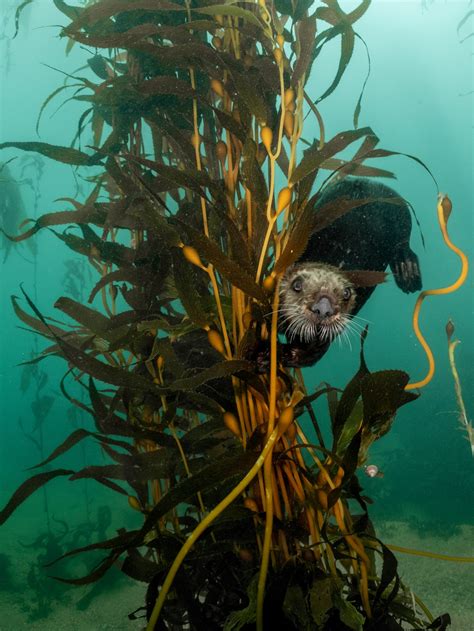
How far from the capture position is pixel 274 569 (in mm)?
1608

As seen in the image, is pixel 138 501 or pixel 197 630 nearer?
pixel 197 630

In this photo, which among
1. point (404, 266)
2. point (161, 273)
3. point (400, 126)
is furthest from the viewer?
point (400, 126)

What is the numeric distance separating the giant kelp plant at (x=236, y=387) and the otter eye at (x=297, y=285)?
1.36 ft

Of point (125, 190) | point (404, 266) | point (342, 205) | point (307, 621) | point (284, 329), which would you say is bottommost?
point (307, 621)

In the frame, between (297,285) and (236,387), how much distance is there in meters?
0.76

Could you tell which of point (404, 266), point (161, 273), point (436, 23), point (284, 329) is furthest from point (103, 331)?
point (436, 23)

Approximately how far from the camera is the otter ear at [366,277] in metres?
1.72

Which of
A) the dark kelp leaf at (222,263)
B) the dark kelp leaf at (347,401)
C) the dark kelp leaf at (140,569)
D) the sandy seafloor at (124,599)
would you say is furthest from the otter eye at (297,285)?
the sandy seafloor at (124,599)

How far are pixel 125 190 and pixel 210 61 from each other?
64 centimetres

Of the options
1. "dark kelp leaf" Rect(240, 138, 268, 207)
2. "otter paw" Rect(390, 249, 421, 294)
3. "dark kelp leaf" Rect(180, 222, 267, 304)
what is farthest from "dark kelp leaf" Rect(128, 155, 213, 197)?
"otter paw" Rect(390, 249, 421, 294)

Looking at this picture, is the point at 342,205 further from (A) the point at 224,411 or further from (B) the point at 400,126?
(B) the point at 400,126

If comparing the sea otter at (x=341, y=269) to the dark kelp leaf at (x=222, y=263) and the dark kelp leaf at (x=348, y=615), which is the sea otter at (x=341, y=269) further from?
the dark kelp leaf at (x=348, y=615)

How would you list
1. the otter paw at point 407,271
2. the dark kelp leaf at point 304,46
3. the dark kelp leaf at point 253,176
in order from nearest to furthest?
1. the dark kelp leaf at point 253,176
2. the dark kelp leaf at point 304,46
3. the otter paw at point 407,271

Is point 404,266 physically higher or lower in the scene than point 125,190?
lower
